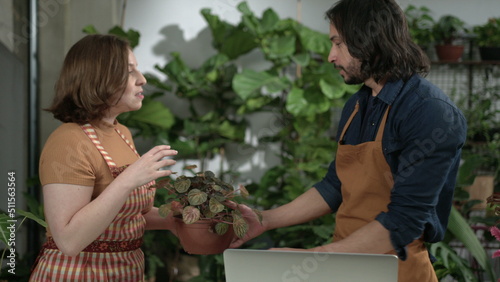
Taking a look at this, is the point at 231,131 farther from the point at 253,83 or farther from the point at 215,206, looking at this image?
the point at 215,206

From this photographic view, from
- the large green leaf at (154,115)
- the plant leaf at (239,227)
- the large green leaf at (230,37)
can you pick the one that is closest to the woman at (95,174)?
the plant leaf at (239,227)

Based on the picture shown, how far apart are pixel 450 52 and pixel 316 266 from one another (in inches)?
141

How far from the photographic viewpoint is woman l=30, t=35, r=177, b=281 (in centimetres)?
159

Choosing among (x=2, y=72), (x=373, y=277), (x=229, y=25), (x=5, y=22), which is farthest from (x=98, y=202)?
(x=229, y=25)

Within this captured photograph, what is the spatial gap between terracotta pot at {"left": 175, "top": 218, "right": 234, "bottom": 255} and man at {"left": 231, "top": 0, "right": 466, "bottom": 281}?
0.19 meters

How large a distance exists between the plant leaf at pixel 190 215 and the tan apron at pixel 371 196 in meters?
0.49

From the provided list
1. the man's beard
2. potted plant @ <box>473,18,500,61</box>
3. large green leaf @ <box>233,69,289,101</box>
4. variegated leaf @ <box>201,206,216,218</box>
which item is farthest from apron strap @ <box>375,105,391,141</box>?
potted plant @ <box>473,18,500,61</box>

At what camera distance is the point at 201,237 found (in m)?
1.67

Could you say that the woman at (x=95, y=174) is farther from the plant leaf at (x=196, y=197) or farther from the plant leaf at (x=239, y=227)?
the plant leaf at (x=239, y=227)

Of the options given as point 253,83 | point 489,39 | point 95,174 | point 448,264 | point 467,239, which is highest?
point 489,39

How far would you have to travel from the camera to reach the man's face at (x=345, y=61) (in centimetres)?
181

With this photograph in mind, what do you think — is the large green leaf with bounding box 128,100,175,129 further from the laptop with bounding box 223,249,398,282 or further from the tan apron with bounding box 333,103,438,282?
the laptop with bounding box 223,249,398,282

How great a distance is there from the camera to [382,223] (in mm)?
1594

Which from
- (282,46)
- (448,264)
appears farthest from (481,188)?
(282,46)
